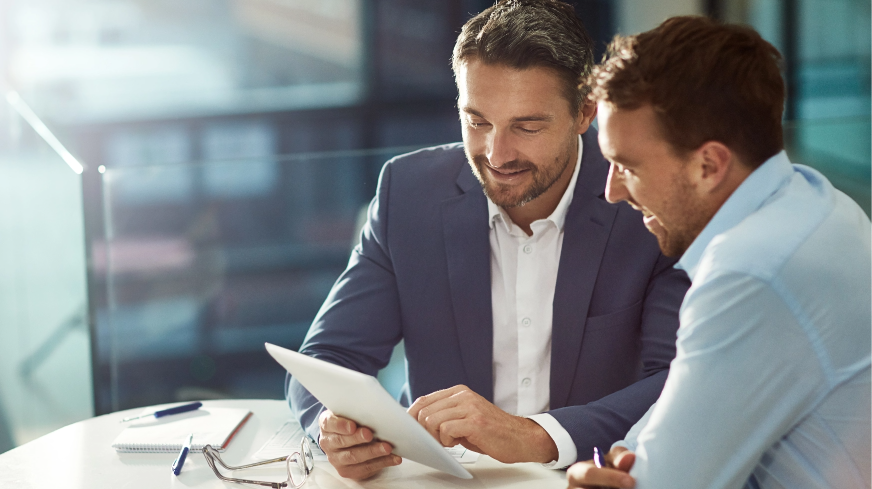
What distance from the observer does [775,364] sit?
2.72 feet

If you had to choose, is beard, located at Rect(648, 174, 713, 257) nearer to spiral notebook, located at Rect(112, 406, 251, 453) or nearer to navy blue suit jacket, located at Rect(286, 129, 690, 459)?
navy blue suit jacket, located at Rect(286, 129, 690, 459)

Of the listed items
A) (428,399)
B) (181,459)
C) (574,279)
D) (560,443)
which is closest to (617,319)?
(574,279)

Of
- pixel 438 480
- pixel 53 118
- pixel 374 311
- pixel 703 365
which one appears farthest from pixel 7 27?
pixel 703 365

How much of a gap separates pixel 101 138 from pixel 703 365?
4.06 meters

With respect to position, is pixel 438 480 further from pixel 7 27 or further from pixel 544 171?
pixel 7 27

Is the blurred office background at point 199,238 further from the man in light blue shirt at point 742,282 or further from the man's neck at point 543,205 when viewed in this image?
the man in light blue shirt at point 742,282

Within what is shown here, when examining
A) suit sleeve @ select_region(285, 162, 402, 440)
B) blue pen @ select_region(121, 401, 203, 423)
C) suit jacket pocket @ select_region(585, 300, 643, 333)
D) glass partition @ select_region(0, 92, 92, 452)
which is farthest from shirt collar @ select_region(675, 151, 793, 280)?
glass partition @ select_region(0, 92, 92, 452)

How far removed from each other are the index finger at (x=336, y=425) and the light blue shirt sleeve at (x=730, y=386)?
0.43m

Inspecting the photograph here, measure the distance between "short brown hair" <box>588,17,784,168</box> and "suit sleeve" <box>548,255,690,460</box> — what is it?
0.48 m

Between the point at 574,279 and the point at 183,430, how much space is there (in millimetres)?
746

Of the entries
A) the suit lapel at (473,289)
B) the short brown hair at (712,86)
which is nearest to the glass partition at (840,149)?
the suit lapel at (473,289)

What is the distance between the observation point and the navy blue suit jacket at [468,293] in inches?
57.4

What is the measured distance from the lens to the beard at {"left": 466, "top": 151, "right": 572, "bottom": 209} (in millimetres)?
1483

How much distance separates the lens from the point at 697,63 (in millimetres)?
934
